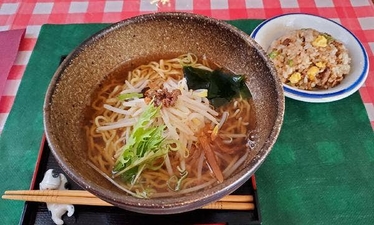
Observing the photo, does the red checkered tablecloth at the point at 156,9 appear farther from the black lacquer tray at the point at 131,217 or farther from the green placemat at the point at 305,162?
the black lacquer tray at the point at 131,217

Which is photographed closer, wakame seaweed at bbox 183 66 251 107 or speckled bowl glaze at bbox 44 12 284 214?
speckled bowl glaze at bbox 44 12 284 214

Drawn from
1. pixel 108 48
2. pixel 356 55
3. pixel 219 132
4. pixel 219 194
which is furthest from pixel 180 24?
pixel 356 55

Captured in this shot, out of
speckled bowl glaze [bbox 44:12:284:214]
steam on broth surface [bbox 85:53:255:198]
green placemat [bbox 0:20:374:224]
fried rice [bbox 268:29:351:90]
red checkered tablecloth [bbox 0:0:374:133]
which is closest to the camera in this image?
speckled bowl glaze [bbox 44:12:284:214]

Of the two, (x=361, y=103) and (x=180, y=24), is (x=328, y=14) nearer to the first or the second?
(x=361, y=103)

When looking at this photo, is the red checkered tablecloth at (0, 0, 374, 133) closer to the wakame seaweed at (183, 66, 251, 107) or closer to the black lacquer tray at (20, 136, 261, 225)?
the wakame seaweed at (183, 66, 251, 107)

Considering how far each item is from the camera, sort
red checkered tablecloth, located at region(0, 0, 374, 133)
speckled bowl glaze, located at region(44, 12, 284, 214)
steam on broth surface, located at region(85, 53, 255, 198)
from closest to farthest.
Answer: speckled bowl glaze, located at region(44, 12, 284, 214), steam on broth surface, located at region(85, 53, 255, 198), red checkered tablecloth, located at region(0, 0, 374, 133)

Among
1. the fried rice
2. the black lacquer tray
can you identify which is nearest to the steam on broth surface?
the black lacquer tray

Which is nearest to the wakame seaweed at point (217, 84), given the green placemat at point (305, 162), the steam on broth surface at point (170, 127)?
the steam on broth surface at point (170, 127)

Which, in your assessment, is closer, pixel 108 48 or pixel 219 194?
pixel 219 194
